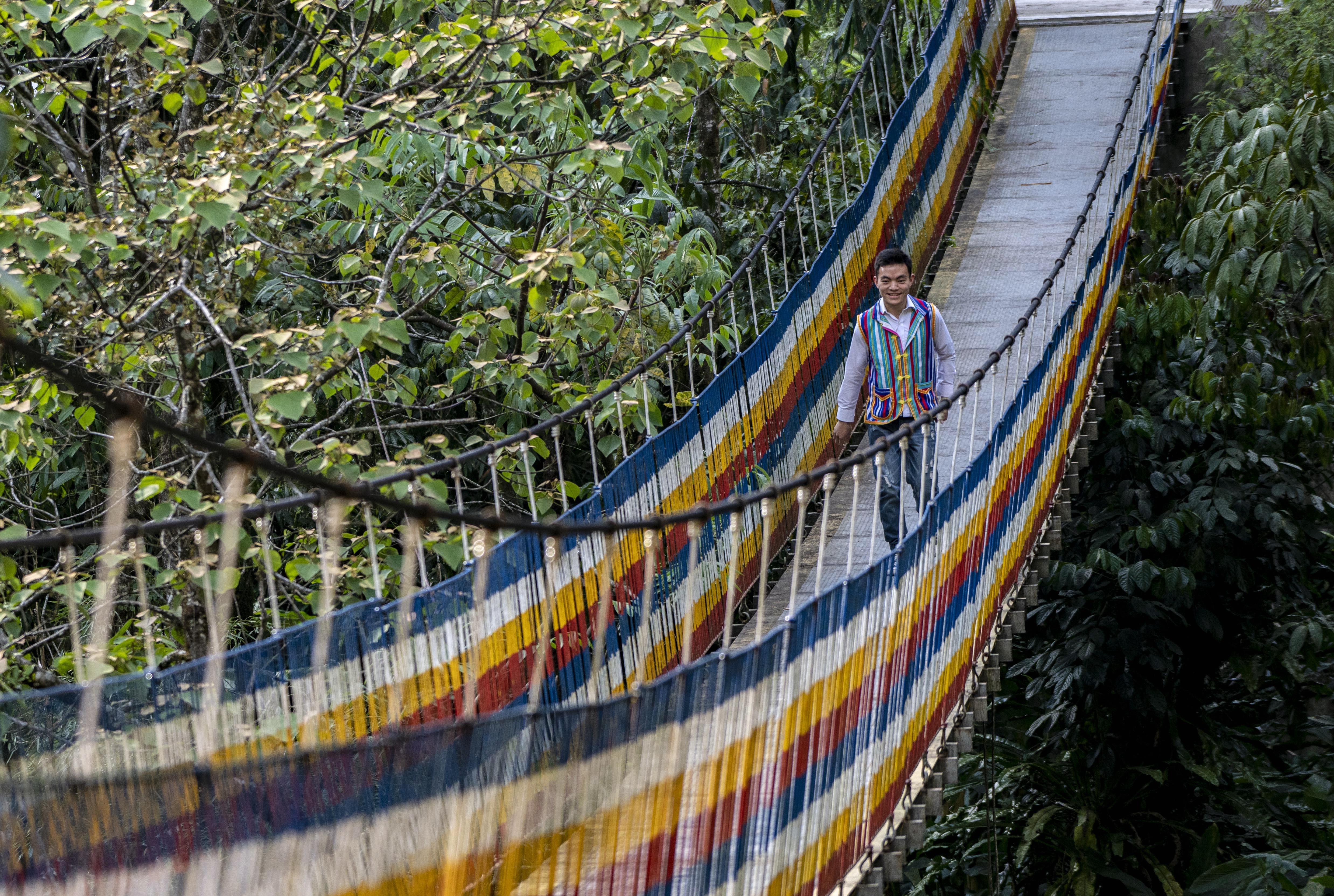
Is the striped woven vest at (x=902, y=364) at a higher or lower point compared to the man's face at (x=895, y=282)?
lower

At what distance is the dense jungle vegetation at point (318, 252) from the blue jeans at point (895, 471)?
65 cm

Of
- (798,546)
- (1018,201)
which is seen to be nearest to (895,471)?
(798,546)

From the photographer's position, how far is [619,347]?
4539 millimetres

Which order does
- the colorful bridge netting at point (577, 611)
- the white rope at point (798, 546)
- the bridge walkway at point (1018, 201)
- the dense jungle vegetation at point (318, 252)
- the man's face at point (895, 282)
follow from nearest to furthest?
the colorful bridge netting at point (577, 611), the white rope at point (798, 546), the dense jungle vegetation at point (318, 252), the man's face at point (895, 282), the bridge walkway at point (1018, 201)

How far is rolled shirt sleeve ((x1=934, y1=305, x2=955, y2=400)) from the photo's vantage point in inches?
143

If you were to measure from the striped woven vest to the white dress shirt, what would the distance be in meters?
0.01

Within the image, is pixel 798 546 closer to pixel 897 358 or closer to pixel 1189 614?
pixel 897 358

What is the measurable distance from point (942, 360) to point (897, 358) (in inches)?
5.5

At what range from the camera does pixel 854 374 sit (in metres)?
3.70

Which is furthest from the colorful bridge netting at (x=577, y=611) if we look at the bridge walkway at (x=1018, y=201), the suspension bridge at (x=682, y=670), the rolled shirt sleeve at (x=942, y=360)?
the rolled shirt sleeve at (x=942, y=360)

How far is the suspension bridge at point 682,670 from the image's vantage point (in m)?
1.66

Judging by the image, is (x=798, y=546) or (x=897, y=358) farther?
(x=897, y=358)

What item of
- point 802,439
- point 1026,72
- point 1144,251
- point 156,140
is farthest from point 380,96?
point 1026,72

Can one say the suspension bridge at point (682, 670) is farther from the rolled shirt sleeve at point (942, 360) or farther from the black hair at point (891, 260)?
the black hair at point (891, 260)
